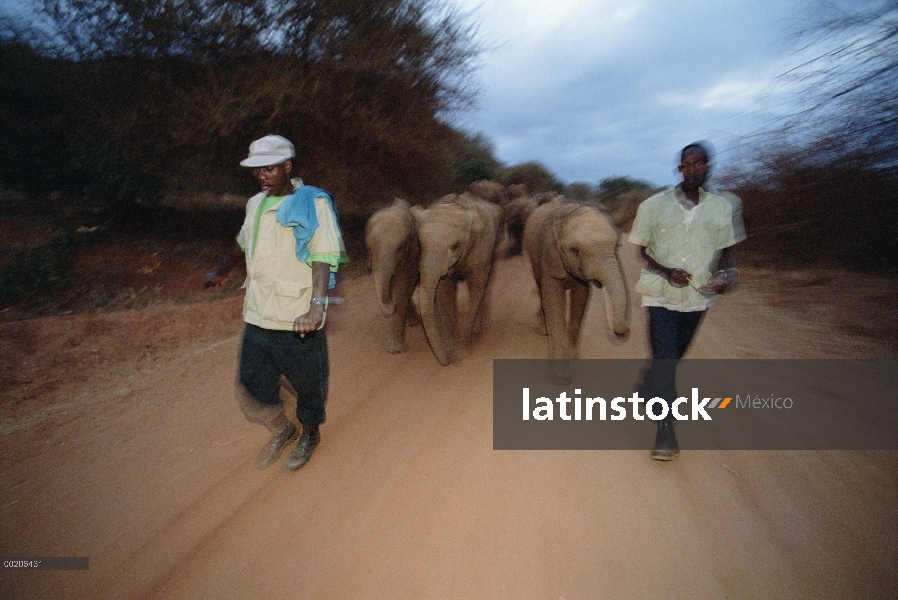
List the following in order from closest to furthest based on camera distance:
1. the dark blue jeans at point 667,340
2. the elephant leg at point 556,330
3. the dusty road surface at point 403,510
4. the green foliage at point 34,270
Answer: the dusty road surface at point 403,510 → the dark blue jeans at point 667,340 → the elephant leg at point 556,330 → the green foliage at point 34,270

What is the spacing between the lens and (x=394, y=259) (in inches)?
185

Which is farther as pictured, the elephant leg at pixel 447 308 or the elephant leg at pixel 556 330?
the elephant leg at pixel 447 308

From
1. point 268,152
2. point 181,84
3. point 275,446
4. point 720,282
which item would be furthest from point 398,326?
point 181,84

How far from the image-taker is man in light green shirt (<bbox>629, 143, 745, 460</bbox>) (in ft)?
9.72

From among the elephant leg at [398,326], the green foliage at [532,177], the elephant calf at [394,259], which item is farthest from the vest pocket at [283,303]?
the green foliage at [532,177]

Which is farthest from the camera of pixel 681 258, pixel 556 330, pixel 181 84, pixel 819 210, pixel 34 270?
pixel 181 84

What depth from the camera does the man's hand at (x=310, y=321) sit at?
268cm

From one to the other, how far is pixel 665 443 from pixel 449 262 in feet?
7.97

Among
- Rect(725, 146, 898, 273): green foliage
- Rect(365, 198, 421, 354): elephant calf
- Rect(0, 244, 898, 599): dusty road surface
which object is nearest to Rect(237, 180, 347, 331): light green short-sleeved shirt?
Rect(0, 244, 898, 599): dusty road surface

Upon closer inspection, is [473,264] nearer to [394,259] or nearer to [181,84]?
[394,259]

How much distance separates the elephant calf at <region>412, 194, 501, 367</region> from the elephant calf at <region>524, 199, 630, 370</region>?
0.64 meters

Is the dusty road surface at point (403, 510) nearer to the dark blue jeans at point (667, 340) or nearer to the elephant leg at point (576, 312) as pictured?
the dark blue jeans at point (667, 340)

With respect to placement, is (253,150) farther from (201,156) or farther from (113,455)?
(201,156)

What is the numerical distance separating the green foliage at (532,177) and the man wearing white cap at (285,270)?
1629 cm
